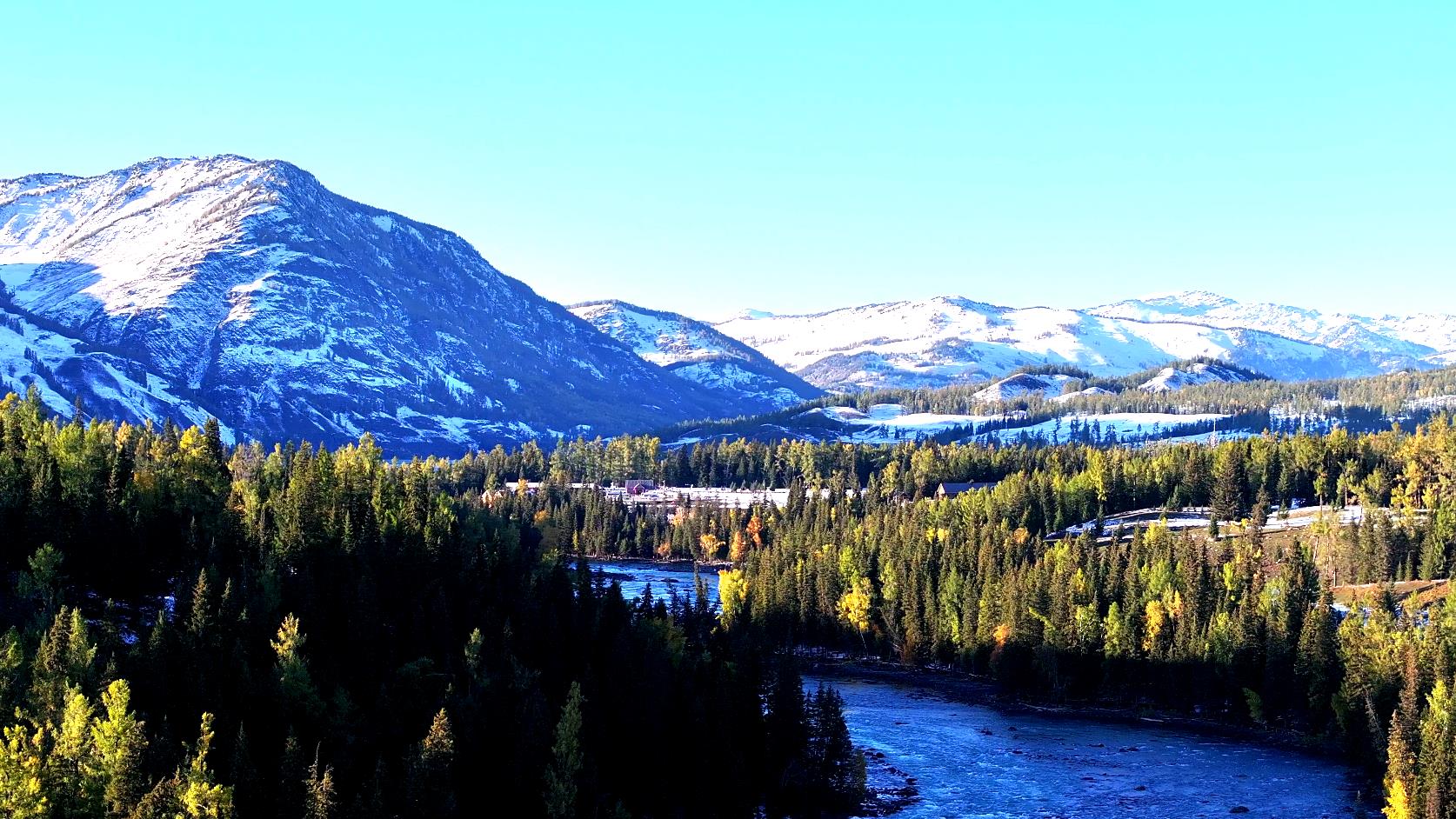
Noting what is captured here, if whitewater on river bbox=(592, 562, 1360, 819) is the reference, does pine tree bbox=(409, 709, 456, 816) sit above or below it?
above

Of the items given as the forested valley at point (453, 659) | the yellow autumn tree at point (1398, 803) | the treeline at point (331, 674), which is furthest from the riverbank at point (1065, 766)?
the treeline at point (331, 674)

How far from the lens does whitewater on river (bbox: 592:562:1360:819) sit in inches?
4646

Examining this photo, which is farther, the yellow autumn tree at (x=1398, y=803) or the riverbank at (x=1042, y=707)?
the riverbank at (x=1042, y=707)

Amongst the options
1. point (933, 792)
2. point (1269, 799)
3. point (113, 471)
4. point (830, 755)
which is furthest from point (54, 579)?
point (1269, 799)

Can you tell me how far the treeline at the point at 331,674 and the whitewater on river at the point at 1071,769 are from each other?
12.3 meters

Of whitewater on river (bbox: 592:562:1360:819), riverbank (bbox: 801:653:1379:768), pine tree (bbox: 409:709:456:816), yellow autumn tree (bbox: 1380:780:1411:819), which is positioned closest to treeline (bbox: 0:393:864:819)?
pine tree (bbox: 409:709:456:816)

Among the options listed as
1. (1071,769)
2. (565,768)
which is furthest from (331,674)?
(1071,769)

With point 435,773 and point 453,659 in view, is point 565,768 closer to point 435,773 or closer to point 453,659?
point 435,773

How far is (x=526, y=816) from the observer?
329 feet

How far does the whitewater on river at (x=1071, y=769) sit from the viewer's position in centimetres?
11800

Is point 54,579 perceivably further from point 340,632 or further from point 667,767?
point 667,767

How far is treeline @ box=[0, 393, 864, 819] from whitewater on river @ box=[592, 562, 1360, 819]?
12.3m

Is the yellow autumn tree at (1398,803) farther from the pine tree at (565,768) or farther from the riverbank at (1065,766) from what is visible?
the pine tree at (565,768)

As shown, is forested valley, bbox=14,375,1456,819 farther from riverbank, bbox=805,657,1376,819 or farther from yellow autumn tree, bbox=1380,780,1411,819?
riverbank, bbox=805,657,1376,819
